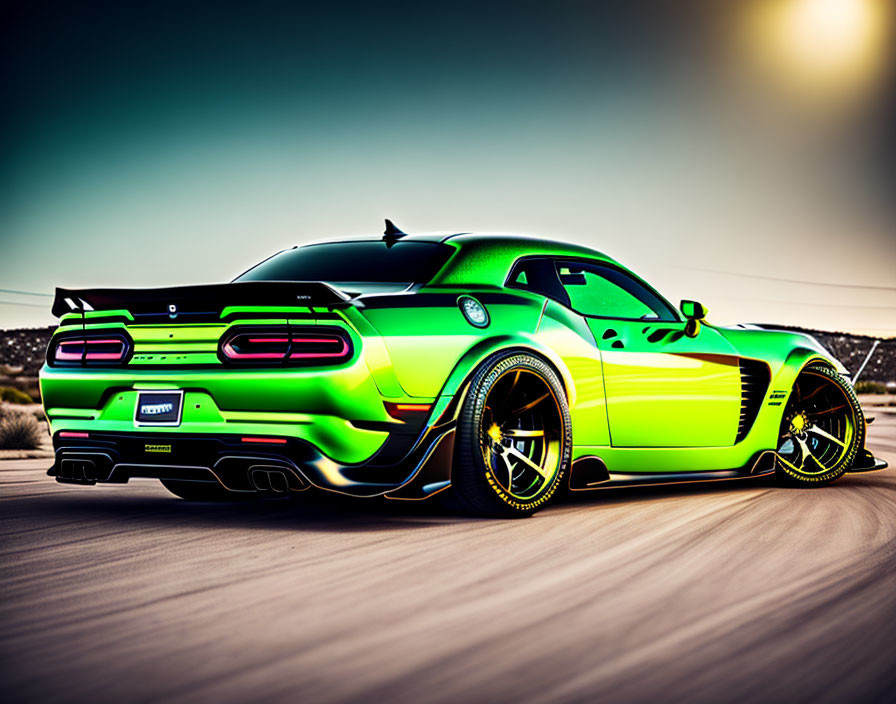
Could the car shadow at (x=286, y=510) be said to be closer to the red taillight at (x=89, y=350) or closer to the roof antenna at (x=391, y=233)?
the red taillight at (x=89, y=350)

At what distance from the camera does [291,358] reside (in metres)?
5.36

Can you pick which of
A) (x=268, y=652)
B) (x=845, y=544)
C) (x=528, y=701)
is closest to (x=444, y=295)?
(x=845, y=544)

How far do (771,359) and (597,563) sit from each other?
3326 mm

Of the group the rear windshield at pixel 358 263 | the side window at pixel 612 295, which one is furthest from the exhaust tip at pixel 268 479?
the side window at pixel 612 295

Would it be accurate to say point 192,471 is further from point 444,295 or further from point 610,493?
point 610,493

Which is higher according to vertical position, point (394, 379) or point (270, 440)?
point (394, 379)

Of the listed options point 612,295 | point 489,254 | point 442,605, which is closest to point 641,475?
point 612,295

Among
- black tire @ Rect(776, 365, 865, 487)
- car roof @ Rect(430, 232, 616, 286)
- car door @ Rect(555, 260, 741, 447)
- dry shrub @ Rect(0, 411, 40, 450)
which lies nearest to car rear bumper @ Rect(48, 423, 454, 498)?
car roof @ Rect(430, 232, 616, 286)

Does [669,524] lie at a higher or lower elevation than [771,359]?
lower

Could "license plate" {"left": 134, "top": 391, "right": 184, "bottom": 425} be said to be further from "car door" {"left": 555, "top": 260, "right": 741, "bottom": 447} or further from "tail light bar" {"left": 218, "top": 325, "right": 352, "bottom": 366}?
"car door" {"left": 555, "top": 260, "right": 741, "bottom": 447}

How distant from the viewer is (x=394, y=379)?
17.8 ft

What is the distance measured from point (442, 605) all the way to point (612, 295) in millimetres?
3585

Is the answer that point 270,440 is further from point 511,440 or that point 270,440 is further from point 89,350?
point 511,440


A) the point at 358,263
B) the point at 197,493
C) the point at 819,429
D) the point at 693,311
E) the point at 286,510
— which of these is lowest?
the point at 197,493
